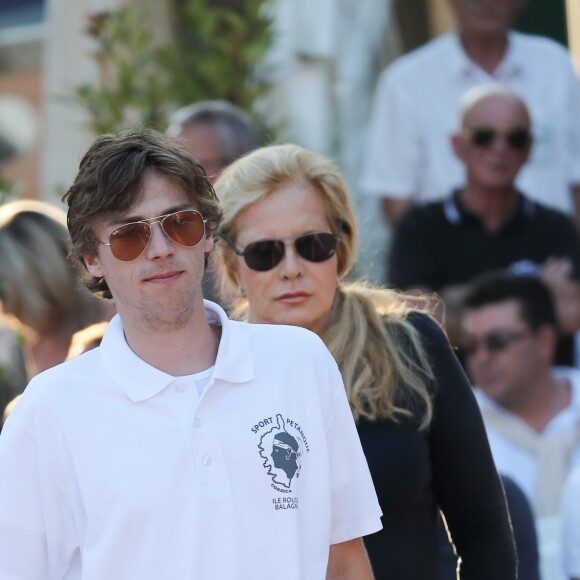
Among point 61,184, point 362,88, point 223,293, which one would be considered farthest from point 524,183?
point 223,293

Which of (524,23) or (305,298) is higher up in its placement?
(524,23)

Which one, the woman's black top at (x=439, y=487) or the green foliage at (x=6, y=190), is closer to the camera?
the woman's black top at (x=439, y=487)

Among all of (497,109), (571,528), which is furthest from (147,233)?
(497,109)

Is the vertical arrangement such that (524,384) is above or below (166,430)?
below

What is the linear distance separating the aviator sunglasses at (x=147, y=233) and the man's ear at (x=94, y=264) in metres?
0.10

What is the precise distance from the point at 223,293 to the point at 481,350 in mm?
2297

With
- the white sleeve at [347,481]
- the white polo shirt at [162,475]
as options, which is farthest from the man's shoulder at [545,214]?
the white polo shirt at [162,475]

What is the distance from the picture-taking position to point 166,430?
2.29 metres

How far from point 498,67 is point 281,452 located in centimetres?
453

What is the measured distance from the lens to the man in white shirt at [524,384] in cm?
539

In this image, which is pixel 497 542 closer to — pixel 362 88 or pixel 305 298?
pixel 305 298

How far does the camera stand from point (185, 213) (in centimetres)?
240

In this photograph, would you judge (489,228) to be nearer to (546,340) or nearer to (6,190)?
(546,340)

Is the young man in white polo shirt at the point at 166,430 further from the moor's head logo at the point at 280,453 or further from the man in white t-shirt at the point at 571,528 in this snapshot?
the man in white t-shirt at the point at 571,528
